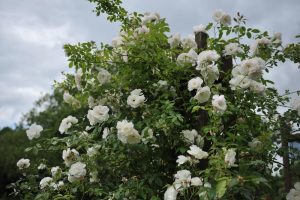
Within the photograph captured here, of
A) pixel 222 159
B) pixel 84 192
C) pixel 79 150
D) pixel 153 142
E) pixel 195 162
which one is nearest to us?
pixel 222 159

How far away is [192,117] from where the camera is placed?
244cm

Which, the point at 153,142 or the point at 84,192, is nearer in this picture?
the point at 153,142

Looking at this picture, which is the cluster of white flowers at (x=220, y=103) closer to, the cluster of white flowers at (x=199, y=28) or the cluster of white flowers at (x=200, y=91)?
the cluster of white flowers at (x=200, y=91)

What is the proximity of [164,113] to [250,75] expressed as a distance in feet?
1.70

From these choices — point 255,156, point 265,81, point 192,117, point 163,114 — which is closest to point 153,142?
point 163,114

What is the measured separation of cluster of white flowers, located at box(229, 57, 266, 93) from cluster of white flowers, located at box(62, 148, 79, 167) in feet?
3.39

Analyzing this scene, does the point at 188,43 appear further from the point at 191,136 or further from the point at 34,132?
the point at 34,132

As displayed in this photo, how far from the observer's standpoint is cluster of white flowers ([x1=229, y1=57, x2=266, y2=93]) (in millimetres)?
2246

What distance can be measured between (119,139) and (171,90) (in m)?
0.46

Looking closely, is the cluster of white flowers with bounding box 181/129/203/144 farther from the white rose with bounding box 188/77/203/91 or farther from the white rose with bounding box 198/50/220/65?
the white rose with bounding box 198/50/220/65

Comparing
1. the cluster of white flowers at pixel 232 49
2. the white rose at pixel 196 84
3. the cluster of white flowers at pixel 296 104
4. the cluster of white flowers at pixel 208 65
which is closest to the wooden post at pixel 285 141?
the cluster of white flowers at pixel 296 104

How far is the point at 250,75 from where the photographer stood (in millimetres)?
2270

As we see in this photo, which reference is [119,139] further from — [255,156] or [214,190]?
[255,156]

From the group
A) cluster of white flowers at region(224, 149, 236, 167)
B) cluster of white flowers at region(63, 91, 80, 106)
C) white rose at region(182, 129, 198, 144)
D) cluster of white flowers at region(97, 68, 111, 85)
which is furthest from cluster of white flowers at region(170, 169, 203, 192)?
cluster of white flowers at region(63, 91, 80, 106)
